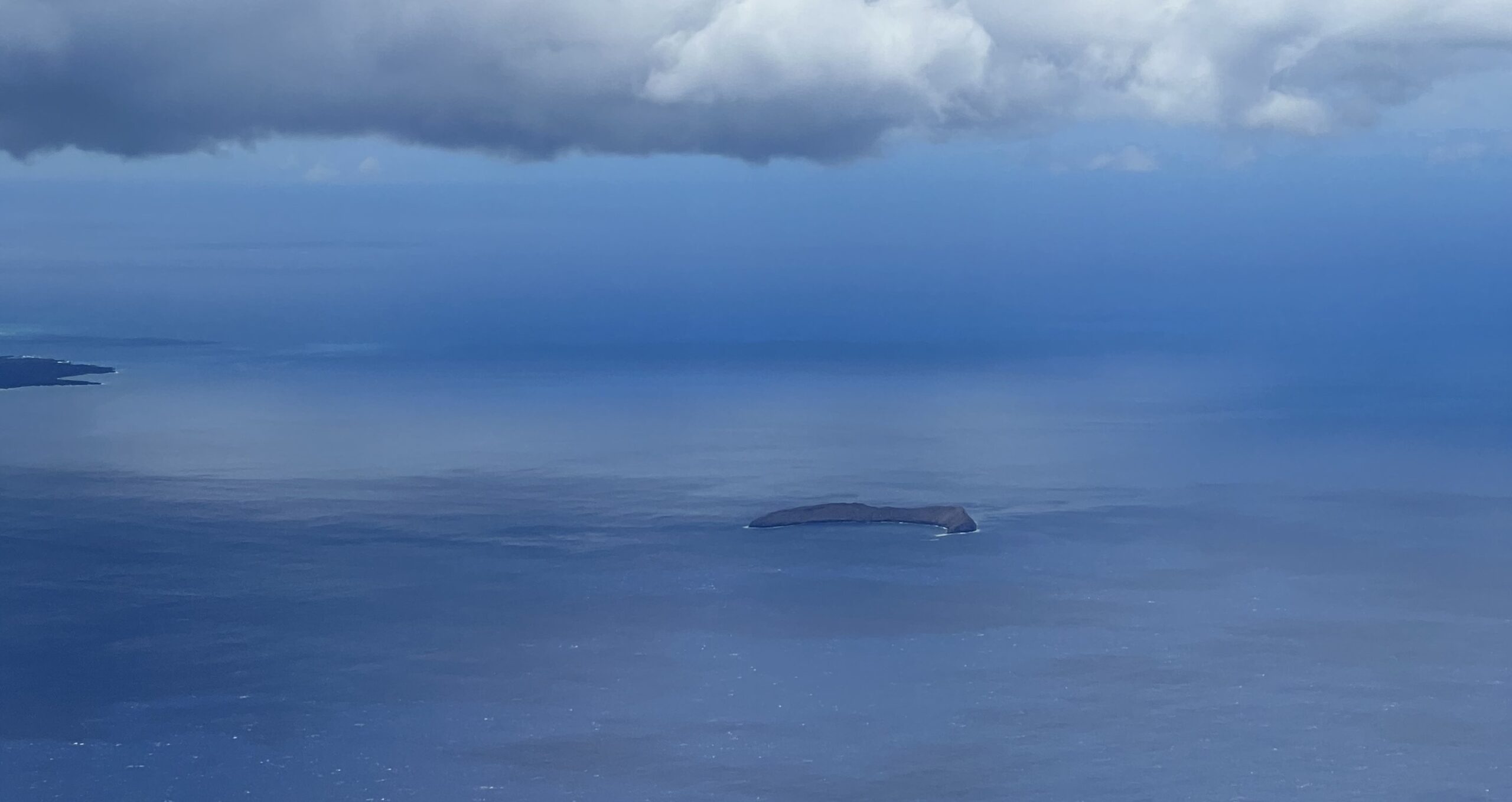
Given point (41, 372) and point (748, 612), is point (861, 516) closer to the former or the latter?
point (748, 612)

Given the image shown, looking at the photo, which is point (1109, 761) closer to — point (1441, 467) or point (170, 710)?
point (170, 710)

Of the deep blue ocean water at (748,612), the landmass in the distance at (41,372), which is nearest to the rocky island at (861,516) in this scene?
the deep blue ocean water at (748,612)

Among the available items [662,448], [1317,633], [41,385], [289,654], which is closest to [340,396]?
[41,385]

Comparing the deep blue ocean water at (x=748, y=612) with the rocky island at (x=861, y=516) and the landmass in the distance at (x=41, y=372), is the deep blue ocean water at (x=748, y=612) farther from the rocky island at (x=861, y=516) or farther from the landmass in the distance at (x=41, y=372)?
the landmass in the distance at (x=41, y=372)

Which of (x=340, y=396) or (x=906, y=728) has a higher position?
(x=340, y=396)

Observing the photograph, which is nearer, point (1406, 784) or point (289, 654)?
point (1406, 784)

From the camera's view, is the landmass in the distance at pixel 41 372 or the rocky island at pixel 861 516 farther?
the landmass in the distance at pixel 41 372

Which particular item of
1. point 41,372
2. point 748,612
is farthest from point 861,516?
point 41,372
